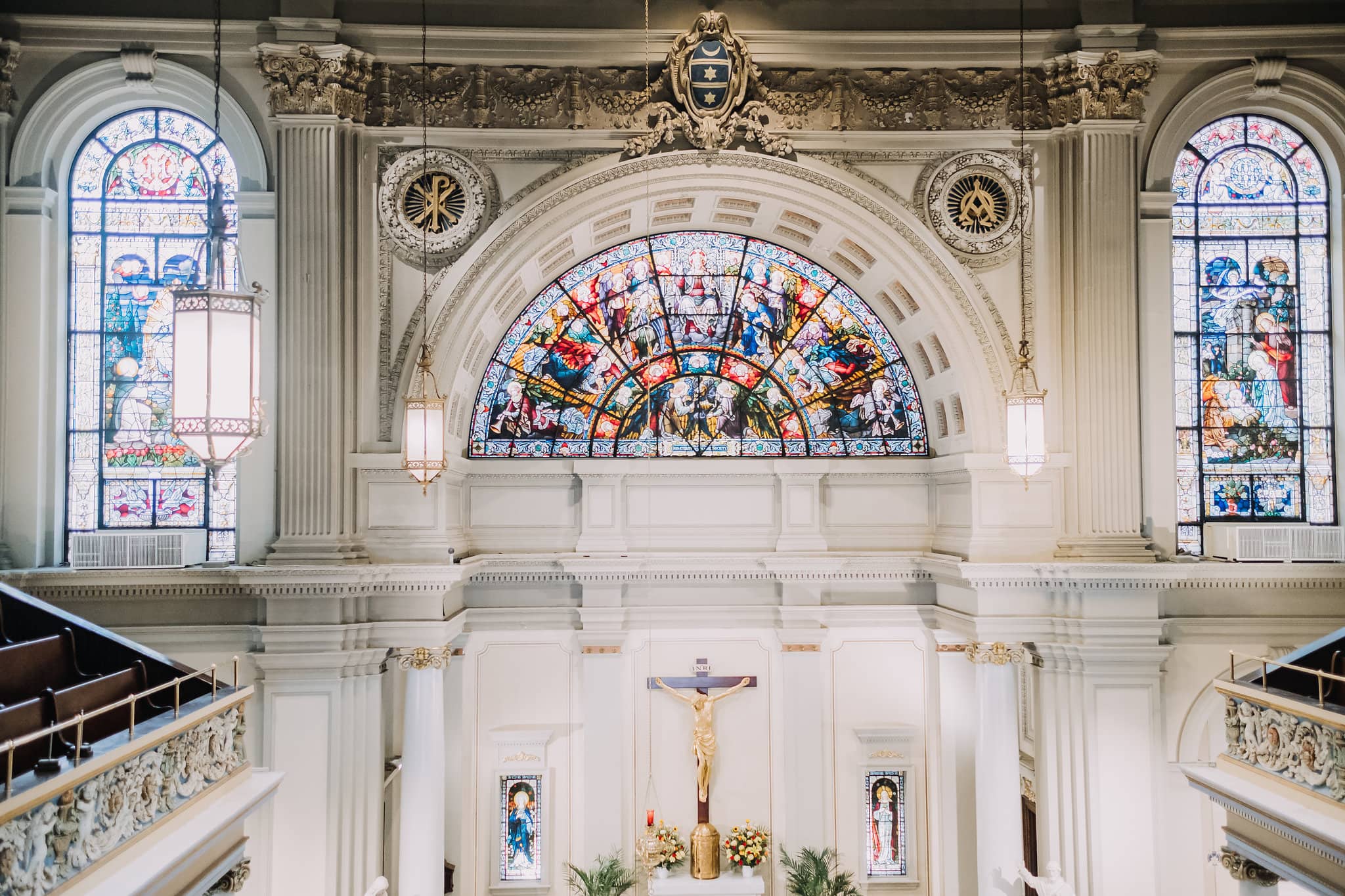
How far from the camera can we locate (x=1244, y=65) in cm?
1162

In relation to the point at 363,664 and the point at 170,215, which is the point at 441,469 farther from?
the point at 170,215

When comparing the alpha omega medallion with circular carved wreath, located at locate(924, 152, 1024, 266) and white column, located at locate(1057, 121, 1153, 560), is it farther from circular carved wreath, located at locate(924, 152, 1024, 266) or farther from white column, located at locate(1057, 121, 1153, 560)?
white column, located at locate(1057, 121, 1153, 560)

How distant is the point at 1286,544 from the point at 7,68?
50.9 feet

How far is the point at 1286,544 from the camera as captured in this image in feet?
38.2

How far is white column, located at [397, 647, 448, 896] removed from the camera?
11305 mm

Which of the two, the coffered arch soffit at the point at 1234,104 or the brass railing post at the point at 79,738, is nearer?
the brass railing post at the point at 79,738

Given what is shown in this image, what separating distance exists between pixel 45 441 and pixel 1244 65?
14480 mm

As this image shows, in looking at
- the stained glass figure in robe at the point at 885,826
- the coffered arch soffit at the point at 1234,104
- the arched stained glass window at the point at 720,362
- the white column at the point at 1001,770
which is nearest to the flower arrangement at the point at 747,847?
the stained glass figure in robe at the point at 885,826

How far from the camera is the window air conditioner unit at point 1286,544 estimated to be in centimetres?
1161

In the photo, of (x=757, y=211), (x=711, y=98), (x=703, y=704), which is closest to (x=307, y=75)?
(x=711, y=98)

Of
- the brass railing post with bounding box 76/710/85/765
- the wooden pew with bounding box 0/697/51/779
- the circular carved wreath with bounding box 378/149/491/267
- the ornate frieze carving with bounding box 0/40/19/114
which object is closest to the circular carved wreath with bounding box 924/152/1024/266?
the circular carved wreath with bounding box 378/149/491/267

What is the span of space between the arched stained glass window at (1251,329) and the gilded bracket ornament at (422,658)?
8.96m

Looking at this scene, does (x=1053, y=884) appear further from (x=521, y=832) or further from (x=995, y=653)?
(x=521, y=832)

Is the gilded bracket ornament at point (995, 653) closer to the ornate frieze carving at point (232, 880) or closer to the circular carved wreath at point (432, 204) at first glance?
the circular carved wreath at point (432, 204)
